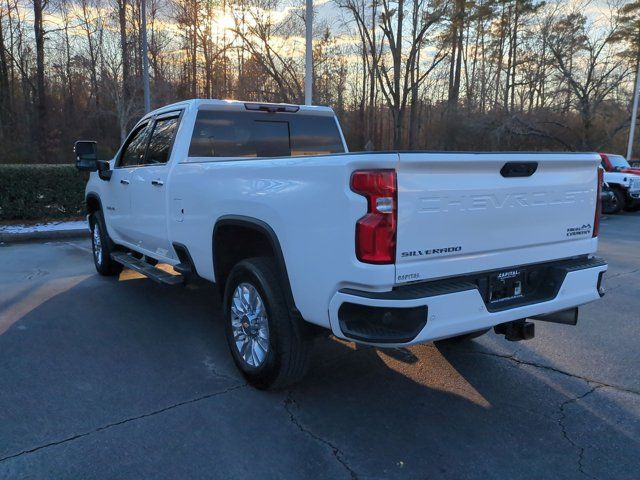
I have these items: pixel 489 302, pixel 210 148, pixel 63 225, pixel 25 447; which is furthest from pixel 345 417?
pixel 63 225

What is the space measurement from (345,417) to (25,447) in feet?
6.08

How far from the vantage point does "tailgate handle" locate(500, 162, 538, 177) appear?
306cm

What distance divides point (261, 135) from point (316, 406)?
2.85 m

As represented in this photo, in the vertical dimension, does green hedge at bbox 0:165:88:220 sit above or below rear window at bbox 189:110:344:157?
below

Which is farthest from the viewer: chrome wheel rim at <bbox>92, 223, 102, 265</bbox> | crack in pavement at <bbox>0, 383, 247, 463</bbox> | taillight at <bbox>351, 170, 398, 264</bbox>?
chrome wheel rim at <bbox>92, 223, 102, 265</bbox>

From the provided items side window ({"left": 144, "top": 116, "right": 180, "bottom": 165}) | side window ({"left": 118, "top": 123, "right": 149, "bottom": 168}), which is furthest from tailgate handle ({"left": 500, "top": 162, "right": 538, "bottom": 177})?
side window ({"left": 118, "top": 123, "right": 149, "bottom": 168})

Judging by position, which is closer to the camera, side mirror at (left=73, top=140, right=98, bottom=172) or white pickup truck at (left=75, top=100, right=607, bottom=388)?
white pickup truck at (left=75, top=100, right=607, bottom=388)

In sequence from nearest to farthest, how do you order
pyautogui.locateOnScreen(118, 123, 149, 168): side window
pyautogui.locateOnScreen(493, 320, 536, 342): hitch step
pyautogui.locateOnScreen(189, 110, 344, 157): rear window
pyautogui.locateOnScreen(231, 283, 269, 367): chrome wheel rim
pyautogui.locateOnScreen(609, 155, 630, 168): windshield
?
pyautogui.locateOnScreen(493, 320, 536, 342): hitch step, pyautogui.locateOnScreen(231, 283, 269, 367): chrome wheel rim, pyautogui.locateOnScreen(189, 110, 344, 157): rear window, pyautogui.locateOnScreen(118, 123, 149, 168): side window, pyautogui.locateOnScreen(609, 155, 630, 168): windshield

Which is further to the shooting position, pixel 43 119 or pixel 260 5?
pixel 43 119

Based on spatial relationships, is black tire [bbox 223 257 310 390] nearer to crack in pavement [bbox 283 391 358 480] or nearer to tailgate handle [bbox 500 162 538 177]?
crack in pavement [bbox 283 391 358 480]

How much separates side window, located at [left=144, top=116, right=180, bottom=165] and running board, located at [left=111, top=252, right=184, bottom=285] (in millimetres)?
1067

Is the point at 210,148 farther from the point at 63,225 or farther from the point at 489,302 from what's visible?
the point at 63,225

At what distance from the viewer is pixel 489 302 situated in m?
3.06

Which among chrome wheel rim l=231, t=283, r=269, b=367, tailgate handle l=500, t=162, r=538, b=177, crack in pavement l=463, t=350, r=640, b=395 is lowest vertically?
crack in pavement l=463, t=350, r=640, b=395
